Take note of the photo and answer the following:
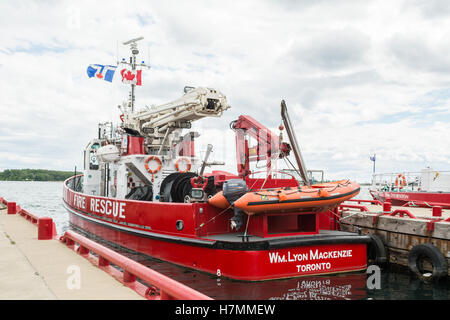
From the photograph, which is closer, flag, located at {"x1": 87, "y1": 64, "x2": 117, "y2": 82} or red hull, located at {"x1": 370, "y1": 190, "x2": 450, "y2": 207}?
flag, located at {"x1": 87, "y1": 64, "x2": 117, "y2": 82}

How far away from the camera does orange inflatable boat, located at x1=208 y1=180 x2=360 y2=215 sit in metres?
7.45

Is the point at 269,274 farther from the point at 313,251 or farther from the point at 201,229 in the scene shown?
the point at 201,229

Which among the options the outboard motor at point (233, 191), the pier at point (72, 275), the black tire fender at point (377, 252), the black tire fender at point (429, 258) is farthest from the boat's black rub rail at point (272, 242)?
the pier at point (72, 275)

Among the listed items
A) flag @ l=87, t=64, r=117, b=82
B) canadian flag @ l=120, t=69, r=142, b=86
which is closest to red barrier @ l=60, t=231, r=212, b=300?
canadian flag @ l=120, t=69, r=142, b=86

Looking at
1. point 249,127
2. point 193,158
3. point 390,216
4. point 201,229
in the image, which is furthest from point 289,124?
point 193,158

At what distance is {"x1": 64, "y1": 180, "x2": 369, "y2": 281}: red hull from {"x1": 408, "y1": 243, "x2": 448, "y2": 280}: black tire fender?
1.01 meters

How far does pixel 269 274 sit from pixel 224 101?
5.97m

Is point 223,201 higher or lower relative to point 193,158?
lower

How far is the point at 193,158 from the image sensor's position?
13555mm

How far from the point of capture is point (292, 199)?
751cm

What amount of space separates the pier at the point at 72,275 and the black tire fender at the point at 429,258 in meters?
5.71

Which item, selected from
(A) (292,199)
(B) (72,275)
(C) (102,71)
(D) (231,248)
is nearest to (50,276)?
(B) (72,275)

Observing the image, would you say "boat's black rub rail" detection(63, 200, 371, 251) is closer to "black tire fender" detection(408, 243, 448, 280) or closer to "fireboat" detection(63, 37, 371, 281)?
"fireboat" detection(63, 37, 371, 281)

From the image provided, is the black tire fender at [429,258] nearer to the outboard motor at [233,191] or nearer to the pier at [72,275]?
the outboard motor at [233,191]
